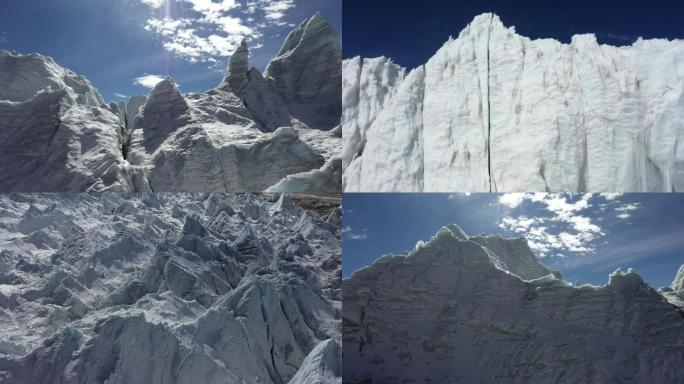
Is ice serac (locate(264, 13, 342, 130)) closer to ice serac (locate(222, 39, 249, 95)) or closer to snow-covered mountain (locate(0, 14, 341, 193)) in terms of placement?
snow-covered mountain (locate(0, 14, 341, 193))

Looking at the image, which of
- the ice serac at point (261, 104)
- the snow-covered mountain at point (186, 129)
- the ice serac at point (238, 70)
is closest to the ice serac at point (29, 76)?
the snow-covered mountain at point (186, 129)

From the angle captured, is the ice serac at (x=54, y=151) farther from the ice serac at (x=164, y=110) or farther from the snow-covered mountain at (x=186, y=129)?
the ice serac at (x=164, y=110)

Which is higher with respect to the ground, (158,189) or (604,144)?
(604,144)

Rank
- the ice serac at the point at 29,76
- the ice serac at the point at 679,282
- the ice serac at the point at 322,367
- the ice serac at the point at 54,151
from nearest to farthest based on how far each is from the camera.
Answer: the ice serac at the point at 322,367
the ice serac at the point at 54,151
the ice serac at the point at 29,76
the ice serac at the point at 679,282

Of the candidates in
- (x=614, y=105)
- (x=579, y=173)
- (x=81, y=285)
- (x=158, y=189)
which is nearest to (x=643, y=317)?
(x=579, y=173)

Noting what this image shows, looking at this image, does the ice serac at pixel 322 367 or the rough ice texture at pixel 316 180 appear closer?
the ice serac at pixel 322 367

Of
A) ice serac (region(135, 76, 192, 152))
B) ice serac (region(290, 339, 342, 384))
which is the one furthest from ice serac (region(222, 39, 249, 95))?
ice serac (region(290, 339, 342, 384))

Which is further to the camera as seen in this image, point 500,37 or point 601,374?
point 500,37

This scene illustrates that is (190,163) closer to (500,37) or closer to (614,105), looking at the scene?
(500,37)
